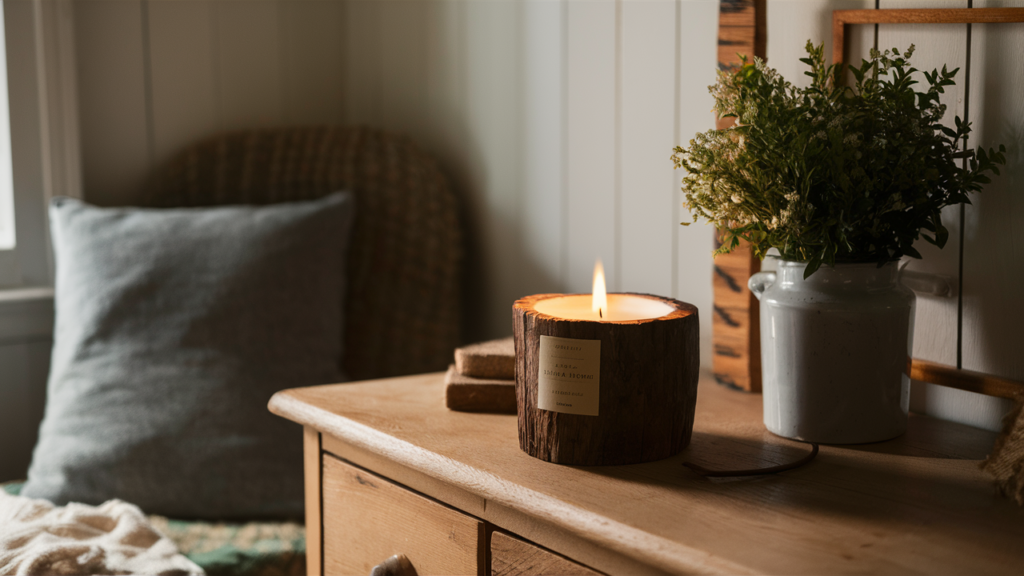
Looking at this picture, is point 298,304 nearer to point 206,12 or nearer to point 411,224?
point 411,224

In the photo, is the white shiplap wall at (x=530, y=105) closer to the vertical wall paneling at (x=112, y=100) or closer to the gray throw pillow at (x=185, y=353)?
the vertical wall paneling at (x=112, y=100)

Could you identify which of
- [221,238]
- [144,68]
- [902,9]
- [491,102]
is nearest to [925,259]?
[902,9]

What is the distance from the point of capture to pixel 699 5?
3.55ft

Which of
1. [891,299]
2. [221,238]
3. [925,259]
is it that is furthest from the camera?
[221,238]

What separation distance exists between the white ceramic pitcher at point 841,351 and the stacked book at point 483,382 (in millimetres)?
264

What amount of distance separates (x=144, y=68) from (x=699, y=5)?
3.64 feet

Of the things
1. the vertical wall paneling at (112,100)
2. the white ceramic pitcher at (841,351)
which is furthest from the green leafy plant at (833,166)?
the vertical wall paneling at (112,100)

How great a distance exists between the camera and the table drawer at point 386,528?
0.72 meters

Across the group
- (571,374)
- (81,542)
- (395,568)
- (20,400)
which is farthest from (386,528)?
(20,400)

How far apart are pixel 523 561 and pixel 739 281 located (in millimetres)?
435

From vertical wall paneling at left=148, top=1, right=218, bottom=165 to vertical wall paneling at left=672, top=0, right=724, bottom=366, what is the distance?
1035 mm

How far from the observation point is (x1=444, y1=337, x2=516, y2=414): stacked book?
85 cm

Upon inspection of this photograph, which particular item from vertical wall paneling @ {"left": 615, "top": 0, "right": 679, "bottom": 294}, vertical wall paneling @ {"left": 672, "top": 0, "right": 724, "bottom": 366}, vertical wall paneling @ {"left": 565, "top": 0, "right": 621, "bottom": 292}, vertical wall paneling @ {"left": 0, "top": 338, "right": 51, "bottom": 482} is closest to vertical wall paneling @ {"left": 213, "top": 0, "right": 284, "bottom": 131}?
vertical wall paneling @ {"left": 0, "top": 338, "right": 51, "bottom": 482}

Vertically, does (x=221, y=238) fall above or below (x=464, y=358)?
above
